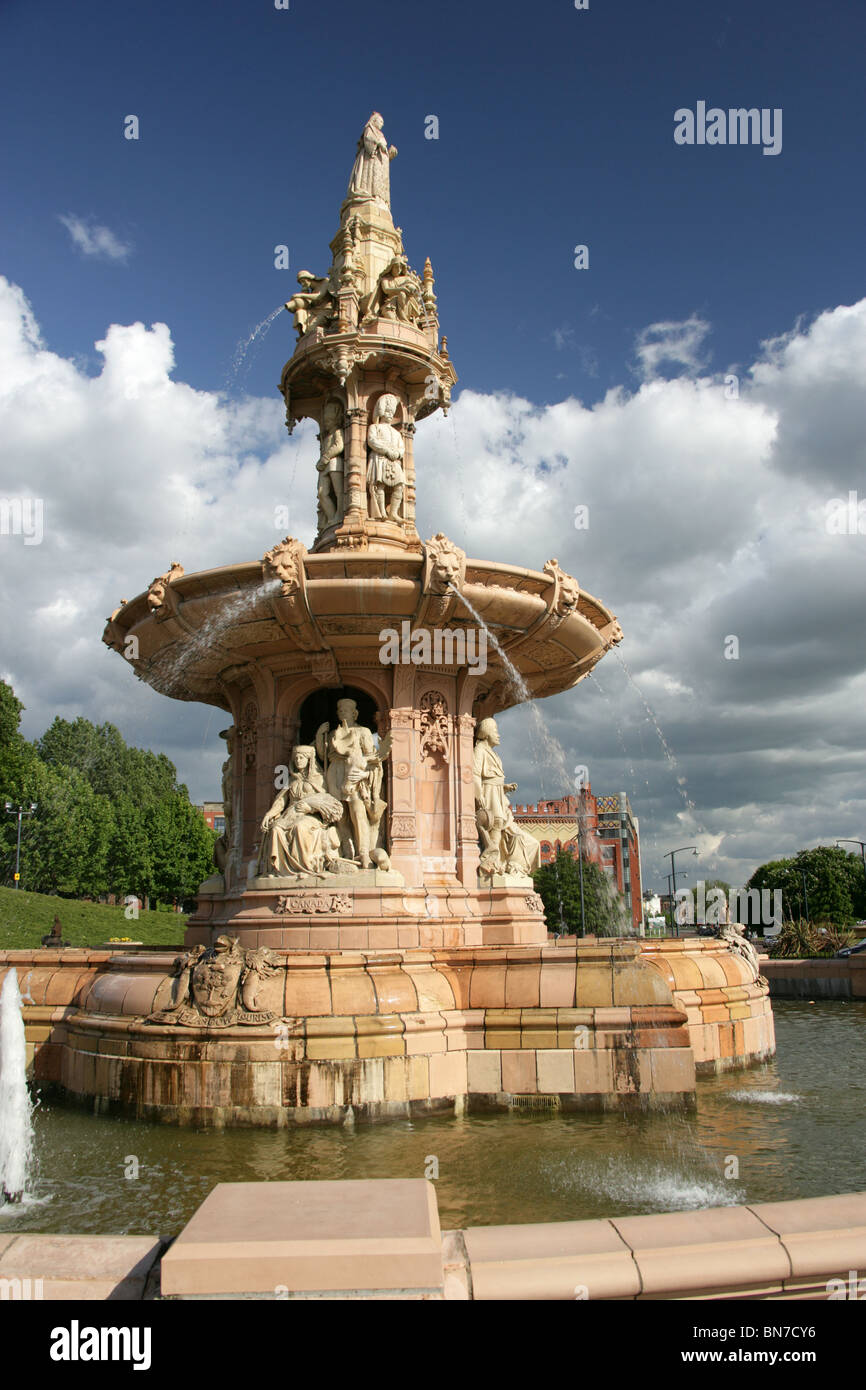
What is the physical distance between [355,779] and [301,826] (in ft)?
3.19

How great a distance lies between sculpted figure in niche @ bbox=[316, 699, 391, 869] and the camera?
12523mm

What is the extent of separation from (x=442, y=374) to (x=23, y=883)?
49.3 m

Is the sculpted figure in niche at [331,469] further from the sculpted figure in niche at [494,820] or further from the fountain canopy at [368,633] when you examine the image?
the sculpted figure in niche at [494,820]

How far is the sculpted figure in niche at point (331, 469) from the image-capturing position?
1562 cm

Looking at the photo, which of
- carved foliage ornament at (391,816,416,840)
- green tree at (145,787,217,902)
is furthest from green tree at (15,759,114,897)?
carved foliage ornament at (391,816,416,840)

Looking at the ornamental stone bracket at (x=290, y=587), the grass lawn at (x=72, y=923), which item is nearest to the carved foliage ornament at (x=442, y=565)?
the ornamental stone bracket at (x=290, y=587)

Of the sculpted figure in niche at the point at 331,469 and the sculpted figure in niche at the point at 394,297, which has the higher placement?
the sculpted figure in niche at the point at 394,297

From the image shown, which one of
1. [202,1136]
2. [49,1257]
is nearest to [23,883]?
[202,1136]

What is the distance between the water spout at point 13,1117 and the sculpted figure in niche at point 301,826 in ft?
11.9

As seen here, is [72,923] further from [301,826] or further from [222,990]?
[222,990]

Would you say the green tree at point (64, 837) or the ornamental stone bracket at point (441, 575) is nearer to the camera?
the ornamental stone bracket at point (441, 575)

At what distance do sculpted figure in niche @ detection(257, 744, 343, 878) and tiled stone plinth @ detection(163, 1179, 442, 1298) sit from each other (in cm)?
801

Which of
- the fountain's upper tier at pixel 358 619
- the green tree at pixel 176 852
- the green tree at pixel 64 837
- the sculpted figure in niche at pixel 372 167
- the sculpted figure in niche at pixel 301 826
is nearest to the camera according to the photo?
the fountain's upper tier at pixel 358 619

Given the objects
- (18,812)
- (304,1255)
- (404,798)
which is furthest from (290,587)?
(18,812)
